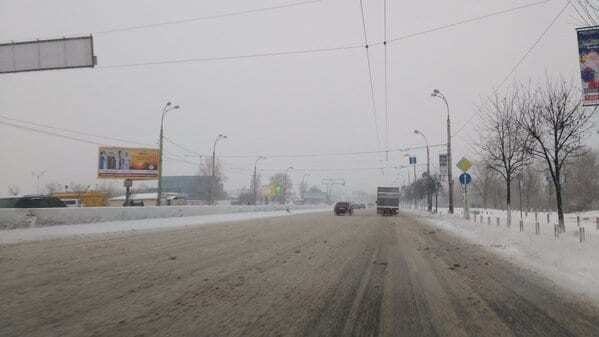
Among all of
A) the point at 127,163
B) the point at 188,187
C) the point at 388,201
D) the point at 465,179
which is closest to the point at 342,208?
the point at 388,201

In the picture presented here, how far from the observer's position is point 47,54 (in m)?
15.5

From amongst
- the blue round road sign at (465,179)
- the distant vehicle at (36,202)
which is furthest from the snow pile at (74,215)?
the blue round road sign at (465,179)

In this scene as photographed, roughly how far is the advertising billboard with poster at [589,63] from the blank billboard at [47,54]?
15.2 metres

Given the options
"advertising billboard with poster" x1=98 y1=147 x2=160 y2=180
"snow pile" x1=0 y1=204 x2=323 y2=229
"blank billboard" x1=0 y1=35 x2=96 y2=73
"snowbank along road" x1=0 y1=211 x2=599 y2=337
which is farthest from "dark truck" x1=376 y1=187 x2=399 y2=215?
"blank billboard" x1=0 y1=35 x2=96 y2=73

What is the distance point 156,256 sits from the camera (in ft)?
37.3

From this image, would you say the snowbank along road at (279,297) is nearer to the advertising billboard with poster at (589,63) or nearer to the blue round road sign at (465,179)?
the advertising billboard with poster at (589,63)

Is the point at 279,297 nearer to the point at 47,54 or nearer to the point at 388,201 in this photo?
the point at 47,54

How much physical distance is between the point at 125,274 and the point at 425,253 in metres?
8.18

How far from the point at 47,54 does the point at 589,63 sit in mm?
17010

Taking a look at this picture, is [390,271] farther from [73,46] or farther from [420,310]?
[73,46]

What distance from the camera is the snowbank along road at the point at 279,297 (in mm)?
5004

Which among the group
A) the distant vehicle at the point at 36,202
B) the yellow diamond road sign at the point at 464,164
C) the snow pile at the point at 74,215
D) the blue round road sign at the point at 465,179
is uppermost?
the yellow diamond road sign at the point at 464,164

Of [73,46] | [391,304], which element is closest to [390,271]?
[391,304]

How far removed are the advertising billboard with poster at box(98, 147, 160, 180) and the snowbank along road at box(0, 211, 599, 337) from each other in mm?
50856
